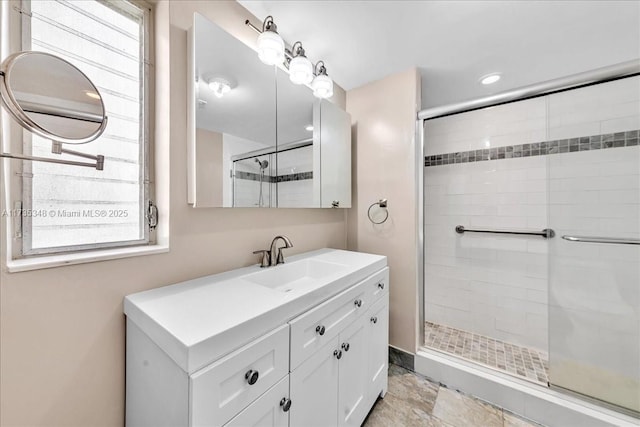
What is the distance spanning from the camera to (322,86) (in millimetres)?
1559

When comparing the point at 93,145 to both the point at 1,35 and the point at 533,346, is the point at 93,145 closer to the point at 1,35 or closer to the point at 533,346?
the point at 1,35

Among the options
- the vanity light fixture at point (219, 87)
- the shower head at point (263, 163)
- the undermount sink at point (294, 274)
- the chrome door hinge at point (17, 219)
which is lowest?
the undermount sink at point (294, 274)

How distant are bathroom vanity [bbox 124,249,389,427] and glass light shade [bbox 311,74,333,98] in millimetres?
1160

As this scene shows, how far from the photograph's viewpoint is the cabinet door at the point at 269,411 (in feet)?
2.18

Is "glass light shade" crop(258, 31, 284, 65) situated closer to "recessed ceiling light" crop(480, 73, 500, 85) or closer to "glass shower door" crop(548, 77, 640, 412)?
"recessed ceiling light" crop(480, 73, 500, 85)

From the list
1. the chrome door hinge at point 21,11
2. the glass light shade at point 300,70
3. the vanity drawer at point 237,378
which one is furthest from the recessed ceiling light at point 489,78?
the chrome door hinge at point 21,11

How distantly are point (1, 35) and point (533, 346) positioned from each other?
3.44 meters

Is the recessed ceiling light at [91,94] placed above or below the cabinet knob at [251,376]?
above

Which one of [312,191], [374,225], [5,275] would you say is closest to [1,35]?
[5,275]

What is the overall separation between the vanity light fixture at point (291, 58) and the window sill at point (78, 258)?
1061mm

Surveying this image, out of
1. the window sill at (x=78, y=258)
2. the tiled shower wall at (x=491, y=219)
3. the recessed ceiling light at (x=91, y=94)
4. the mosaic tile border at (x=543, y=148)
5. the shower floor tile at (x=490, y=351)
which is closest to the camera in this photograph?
the window sill at (x=78, y=258)

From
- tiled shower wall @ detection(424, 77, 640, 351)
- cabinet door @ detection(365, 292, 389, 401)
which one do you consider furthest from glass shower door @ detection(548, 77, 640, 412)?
cabinet door @ detection(365, 292, 389, 401)

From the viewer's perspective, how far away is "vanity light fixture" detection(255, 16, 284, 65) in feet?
3.92

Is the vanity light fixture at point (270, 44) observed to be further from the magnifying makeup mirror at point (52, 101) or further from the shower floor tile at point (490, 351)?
the shower floor tile at point (490, 351)
